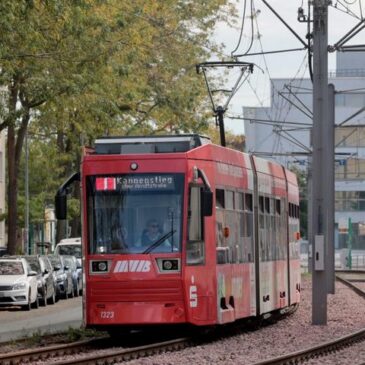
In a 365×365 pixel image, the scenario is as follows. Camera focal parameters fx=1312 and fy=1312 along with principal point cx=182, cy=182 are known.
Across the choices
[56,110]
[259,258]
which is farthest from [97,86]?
[259,258]

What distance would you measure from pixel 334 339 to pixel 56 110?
16.2 m

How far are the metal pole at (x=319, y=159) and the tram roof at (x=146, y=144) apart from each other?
5.34 meters

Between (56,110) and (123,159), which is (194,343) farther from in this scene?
Result: (56,110)

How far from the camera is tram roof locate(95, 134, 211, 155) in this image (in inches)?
811

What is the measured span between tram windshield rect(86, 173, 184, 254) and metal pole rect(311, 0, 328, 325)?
599 centimetres

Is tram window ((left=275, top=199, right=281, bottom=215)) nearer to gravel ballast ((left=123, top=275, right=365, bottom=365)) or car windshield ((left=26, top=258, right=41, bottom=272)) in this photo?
gravel ballast ((left=123, top=275, right=365, bottom=365))

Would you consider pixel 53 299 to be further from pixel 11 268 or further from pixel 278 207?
pixel 278 207

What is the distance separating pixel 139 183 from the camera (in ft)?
66.3

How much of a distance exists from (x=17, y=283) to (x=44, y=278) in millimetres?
3184

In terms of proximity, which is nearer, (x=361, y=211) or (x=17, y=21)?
(x=17, y=21)

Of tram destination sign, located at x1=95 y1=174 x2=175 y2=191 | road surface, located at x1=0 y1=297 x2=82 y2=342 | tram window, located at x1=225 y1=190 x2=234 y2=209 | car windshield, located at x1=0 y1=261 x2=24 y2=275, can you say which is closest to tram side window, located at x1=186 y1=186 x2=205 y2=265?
tram destination sign, located at x1=95 y1=174 x2=175 y2=191

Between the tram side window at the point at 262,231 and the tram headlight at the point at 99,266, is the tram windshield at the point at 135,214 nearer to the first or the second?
the tram headlight at the point at 99,266

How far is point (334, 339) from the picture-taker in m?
22.1

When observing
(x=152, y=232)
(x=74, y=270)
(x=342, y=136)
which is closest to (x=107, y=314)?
(x=152, y=232)
